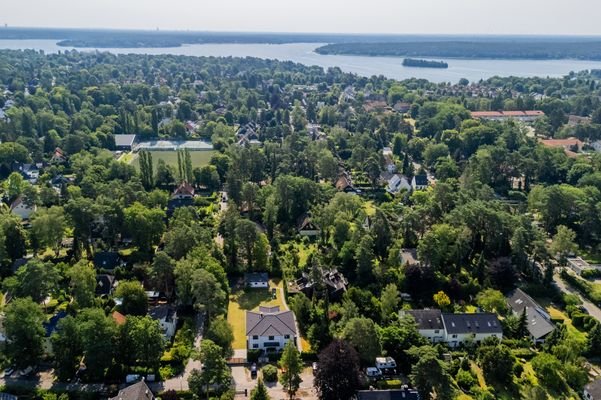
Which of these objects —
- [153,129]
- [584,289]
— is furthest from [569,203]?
[153,129]

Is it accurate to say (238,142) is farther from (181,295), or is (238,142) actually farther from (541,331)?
(541,331)

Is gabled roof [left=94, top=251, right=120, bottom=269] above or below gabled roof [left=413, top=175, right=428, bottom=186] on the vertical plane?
below

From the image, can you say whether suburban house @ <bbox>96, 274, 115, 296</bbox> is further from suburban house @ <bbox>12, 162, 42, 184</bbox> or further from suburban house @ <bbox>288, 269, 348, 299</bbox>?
suburban house @ <bbox>12, 162, 42, 184</bbox>

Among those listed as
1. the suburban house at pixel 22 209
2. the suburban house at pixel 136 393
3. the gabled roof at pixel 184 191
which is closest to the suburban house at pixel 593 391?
the suburban house at pixel 136 393

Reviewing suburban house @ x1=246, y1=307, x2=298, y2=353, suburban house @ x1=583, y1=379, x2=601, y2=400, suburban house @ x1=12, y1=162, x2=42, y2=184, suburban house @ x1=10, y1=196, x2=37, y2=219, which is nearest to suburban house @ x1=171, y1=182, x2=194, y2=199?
suburban house @ x1=10, y1=196, x2=37, y2=219

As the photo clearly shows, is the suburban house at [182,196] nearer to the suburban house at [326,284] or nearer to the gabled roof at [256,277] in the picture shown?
the gabled roof at [256,277]

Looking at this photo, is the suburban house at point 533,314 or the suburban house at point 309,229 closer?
the suburban house at point 533,314
